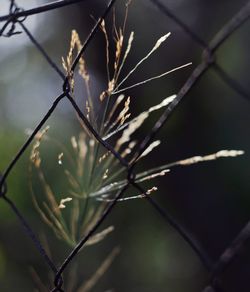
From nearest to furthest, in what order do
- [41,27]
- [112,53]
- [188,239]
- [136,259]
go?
[188,239] → [112,53] → [136,259] → [41,27]

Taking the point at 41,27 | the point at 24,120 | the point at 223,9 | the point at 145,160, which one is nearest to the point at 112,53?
the point at 145,160

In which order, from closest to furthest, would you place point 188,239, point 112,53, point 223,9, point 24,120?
point 188,239, point 112,53, point 223,9, point 24,120

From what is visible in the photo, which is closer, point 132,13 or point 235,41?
point 235,41

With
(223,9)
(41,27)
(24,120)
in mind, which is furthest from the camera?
(41,27)

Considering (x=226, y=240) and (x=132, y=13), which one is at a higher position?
(x=132, y=13)

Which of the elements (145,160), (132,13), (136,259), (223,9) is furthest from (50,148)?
(223,9)

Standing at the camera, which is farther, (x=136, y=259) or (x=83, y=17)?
(x=83, y=17)

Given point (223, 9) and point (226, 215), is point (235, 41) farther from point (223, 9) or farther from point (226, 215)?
point (226, 215)

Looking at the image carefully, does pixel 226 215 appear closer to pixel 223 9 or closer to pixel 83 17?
pixel 223 9

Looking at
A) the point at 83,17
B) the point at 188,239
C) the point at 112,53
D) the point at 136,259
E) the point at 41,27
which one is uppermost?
the point at 41,27
